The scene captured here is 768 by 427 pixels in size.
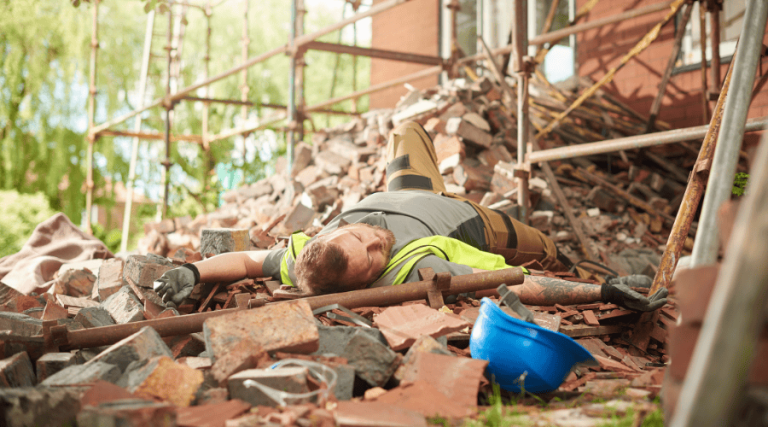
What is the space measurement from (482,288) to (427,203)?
104cm

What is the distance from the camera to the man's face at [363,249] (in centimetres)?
247

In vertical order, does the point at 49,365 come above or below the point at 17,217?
above

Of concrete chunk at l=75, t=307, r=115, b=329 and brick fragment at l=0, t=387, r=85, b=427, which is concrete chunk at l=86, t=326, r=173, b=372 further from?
concrete chunk at l=75, t=307, r=115, b=329

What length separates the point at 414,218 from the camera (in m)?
3.15

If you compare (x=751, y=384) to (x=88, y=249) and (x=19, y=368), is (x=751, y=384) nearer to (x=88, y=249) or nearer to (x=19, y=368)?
(x=19, y=368)

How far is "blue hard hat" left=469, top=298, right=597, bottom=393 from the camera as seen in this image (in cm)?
175

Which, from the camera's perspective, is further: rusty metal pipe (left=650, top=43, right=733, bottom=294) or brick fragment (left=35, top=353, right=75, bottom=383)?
rusty metal pipe (left=650, top=43, right=733, bottom=294)

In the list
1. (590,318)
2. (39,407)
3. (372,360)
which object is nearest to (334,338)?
(372,360)

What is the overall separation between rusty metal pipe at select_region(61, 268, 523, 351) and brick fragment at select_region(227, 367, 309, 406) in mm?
504

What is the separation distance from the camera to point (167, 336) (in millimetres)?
2170

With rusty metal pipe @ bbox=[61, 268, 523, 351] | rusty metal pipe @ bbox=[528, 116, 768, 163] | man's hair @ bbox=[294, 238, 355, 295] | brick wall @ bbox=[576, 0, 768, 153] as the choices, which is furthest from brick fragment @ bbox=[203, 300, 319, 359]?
brick wall @ bbox=[576, 0, 768, 153]

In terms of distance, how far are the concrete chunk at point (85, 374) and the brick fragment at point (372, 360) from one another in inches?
32.2

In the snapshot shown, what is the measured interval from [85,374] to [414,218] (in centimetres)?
192

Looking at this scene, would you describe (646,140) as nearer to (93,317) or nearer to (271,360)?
(271,360)
